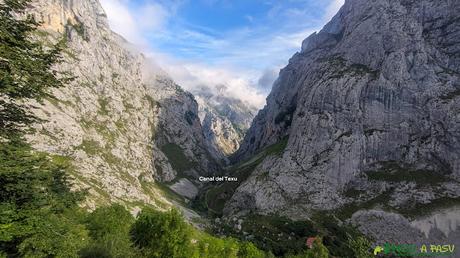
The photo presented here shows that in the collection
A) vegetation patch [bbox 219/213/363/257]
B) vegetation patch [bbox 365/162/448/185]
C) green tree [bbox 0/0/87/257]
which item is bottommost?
vegetation patch [bbox 219/213/363/257]

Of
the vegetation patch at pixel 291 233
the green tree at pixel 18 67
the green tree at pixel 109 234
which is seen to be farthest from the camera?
the vegetation patch at pixel 291 233

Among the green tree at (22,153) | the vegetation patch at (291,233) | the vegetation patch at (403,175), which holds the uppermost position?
the vegetation patch at (403,175)

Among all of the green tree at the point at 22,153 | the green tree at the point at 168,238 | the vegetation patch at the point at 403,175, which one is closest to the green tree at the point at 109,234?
the green tree at the point at 168,238

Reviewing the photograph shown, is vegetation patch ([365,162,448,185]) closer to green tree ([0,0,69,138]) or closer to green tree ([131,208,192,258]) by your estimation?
green tree ([131,208,192,258])

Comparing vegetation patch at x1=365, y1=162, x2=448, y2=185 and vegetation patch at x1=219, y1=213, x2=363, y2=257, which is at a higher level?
vegetation patch at x1=365, y1=162, x2=448, y2=185

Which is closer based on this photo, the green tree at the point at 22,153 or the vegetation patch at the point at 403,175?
the green tree at the point at 22,153

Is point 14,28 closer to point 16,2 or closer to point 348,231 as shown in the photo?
point 16,2

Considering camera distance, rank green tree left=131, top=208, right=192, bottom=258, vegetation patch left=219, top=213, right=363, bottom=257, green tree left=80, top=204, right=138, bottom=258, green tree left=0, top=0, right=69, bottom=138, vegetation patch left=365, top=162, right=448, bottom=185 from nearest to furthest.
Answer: green tree left=0, top=0, right=69, bottom=138, green tree left=80, top=204, right=138, bottom=258, green tree left=131, top=208, right=192, bottom=258, vegetation patch left=219, top=213, right=363, bottom=257, vegetation patch left=365, top=162, right=448, bottom=185

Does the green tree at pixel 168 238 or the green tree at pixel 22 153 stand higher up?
the green tree at pixel 22 153

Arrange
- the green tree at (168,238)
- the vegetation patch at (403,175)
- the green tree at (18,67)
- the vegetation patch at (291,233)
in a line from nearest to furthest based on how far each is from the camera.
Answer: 1. the green tree at (18,67)
2. the green tree at (168,238)
3. the vegetation patch at (291,233)
4. the vegetation patch at (403,175)

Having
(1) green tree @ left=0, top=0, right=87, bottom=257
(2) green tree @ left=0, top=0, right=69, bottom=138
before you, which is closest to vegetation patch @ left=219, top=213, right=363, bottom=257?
(1) green tree @ left=0, top=0, right=87, bottom=257

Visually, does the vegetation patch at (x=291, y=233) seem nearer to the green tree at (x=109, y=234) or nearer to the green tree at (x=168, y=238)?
the green tree at (x=109, y=234)

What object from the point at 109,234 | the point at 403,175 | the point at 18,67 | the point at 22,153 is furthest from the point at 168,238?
the point at 403,175

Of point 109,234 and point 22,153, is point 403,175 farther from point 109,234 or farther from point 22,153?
point 22,153
